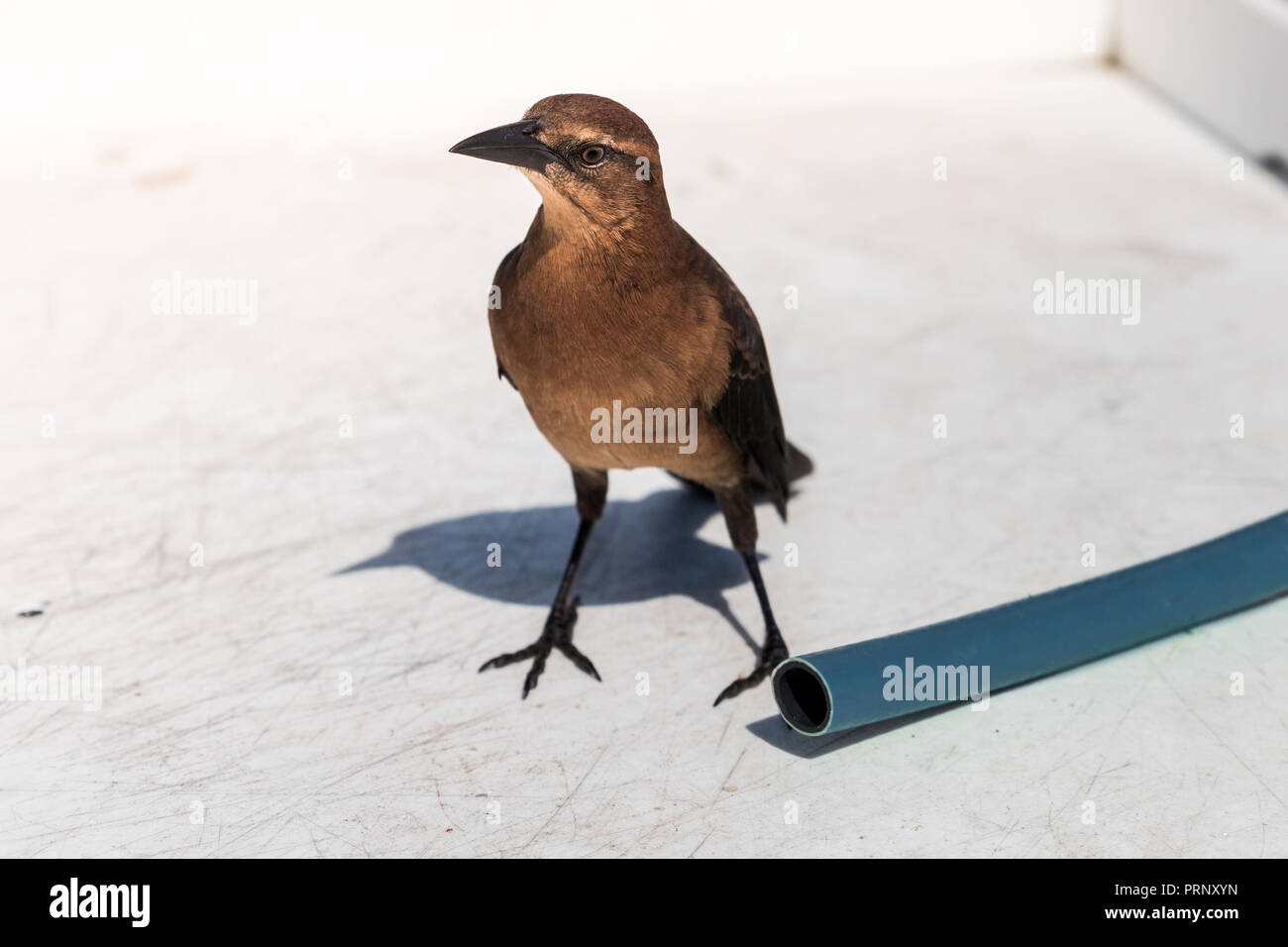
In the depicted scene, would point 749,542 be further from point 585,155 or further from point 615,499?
point 585,155

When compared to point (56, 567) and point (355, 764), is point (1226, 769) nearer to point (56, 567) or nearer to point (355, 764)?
point (355, 764)

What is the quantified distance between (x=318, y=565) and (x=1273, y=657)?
2.84m

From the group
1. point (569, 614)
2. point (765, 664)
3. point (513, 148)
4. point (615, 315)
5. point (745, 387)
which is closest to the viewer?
point (513, 148)

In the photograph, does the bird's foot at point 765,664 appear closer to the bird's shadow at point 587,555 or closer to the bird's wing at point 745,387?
the bird's shadow at point 587,555

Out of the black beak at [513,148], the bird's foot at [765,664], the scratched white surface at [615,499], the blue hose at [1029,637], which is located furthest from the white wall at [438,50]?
the blue hose at [1029,637]

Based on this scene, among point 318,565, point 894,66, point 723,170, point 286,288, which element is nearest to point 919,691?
point 318,565

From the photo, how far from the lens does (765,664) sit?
388 cm

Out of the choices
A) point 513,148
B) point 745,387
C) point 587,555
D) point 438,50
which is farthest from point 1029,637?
point 438,50

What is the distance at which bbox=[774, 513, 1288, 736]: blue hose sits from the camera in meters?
3.45

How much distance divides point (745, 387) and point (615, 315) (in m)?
0.48

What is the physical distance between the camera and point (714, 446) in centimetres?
379

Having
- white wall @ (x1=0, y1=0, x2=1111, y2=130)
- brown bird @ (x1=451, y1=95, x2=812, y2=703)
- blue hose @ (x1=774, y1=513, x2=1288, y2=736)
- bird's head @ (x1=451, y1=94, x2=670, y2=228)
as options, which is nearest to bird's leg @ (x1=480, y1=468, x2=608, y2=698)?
brown bird @ (x1=451, y1=95, x2=812, y2=703)

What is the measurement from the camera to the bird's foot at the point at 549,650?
390cm

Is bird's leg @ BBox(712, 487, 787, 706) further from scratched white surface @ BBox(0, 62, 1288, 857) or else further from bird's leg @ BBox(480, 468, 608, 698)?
bird's leg @ BBox(480, 468, 608, 698)
